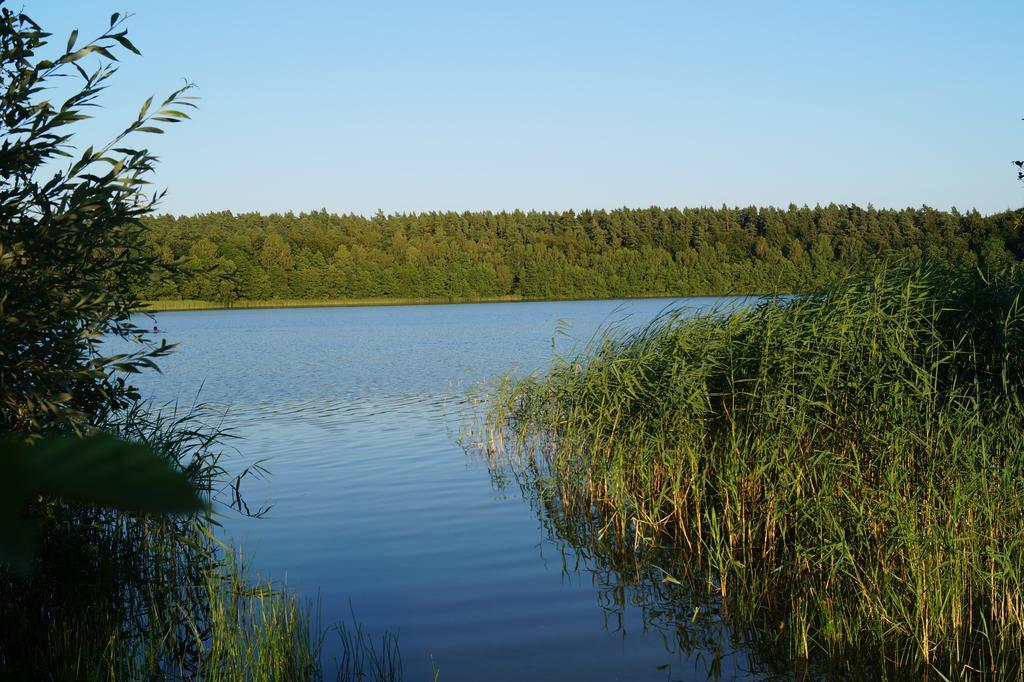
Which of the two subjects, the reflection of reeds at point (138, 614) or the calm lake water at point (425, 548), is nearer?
the reflection of reeds at point (138, 614)

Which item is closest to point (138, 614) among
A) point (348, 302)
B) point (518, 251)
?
point (348, 302)

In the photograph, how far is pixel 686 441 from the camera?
10.4 metres

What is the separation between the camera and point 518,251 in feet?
390

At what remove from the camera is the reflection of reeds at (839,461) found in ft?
24.3

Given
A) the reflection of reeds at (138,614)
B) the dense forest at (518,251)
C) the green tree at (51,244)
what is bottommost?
the reflection of reeds at (138,614)

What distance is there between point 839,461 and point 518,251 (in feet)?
364

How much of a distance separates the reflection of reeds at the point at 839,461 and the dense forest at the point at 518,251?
3369 inches

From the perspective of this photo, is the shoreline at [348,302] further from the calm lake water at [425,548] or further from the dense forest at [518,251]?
the calm lake water at [425,548]

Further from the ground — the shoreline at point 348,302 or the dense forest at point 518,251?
the dense forest at point 518,251

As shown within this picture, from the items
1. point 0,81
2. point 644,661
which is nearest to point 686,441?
point 644,661

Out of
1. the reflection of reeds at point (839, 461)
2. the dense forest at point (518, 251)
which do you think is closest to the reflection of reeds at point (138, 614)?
the reflection of reeds at point (839, 461)

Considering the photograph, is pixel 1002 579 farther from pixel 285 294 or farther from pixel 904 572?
pixel 285 294

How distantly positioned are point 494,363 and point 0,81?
2786 centimetres

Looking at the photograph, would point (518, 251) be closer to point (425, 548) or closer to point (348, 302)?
point (348, 302)
